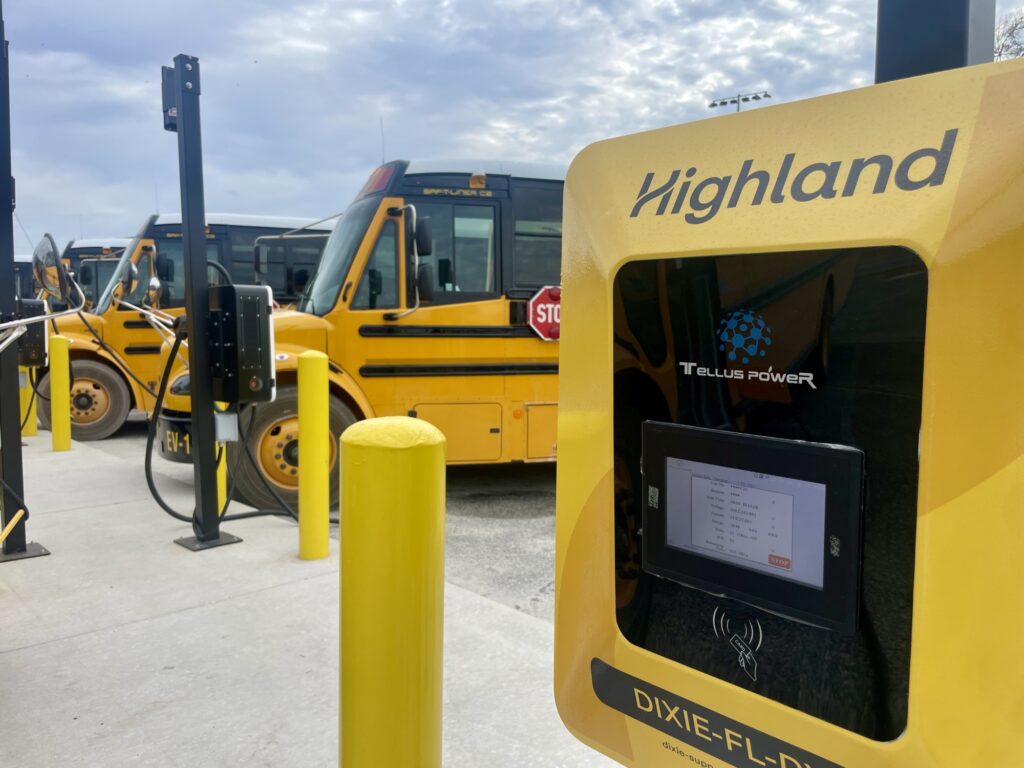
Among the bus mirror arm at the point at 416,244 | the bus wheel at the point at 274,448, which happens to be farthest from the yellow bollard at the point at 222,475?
the bus mirror arm at the point at 416,244

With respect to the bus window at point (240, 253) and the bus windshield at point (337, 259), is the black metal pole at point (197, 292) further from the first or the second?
the bus window at point (240, 253)

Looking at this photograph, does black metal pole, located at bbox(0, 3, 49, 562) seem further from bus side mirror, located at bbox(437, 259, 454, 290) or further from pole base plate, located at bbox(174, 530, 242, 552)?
bus side mirror, located at bbox(437, 259, 454, 290)

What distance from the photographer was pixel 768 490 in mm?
1225

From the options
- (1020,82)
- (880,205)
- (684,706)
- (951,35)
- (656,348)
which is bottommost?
(684,706)

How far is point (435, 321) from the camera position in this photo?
631 centimetres

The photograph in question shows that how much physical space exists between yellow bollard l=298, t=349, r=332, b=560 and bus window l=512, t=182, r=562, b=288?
107 inches

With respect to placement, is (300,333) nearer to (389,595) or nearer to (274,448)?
(274,448)

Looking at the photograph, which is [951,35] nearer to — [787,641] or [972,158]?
[972,158]

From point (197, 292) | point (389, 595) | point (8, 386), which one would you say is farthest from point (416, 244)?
point (389, 595)

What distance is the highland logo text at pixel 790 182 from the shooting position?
1007mm

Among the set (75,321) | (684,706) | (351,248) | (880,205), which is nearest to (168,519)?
(351,248)

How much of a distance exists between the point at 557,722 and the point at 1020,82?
2.17 m

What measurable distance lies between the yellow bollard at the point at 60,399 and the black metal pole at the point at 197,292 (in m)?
4.02

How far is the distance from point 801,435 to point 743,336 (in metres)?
0.17
